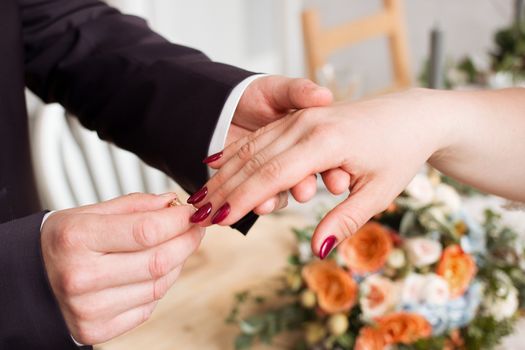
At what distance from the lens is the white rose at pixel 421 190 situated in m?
0.95

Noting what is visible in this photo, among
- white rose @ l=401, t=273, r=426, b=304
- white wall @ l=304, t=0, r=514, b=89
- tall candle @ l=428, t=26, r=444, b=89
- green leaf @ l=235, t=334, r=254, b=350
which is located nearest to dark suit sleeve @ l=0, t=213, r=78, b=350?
green leaf @ l=235, t=334, r=254, b=350

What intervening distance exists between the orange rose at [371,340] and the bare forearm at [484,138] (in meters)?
0.25

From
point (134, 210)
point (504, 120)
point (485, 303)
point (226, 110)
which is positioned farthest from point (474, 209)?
point (134, 210)

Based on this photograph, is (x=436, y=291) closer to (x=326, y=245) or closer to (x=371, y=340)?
(x=371, y=340)

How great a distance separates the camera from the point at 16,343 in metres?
0.56

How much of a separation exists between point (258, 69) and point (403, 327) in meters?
2.60

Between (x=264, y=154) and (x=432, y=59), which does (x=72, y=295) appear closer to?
(x=264, y=154)

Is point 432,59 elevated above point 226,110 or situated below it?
below

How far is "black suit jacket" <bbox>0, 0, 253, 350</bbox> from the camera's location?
79 centimetres

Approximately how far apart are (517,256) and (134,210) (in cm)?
69

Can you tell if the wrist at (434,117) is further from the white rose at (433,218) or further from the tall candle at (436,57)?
the tall candle at (436,57)

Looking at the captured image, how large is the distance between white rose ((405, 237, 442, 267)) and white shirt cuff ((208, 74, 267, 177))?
34 centimetres

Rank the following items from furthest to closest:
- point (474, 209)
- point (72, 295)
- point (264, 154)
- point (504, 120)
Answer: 1. point (474, 209)
2. point (504, 120)
3. point (264, 154)
4. point (72, 295)

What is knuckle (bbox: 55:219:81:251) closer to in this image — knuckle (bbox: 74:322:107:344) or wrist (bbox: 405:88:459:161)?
knuckle (bbox: 74:322:107:344)
